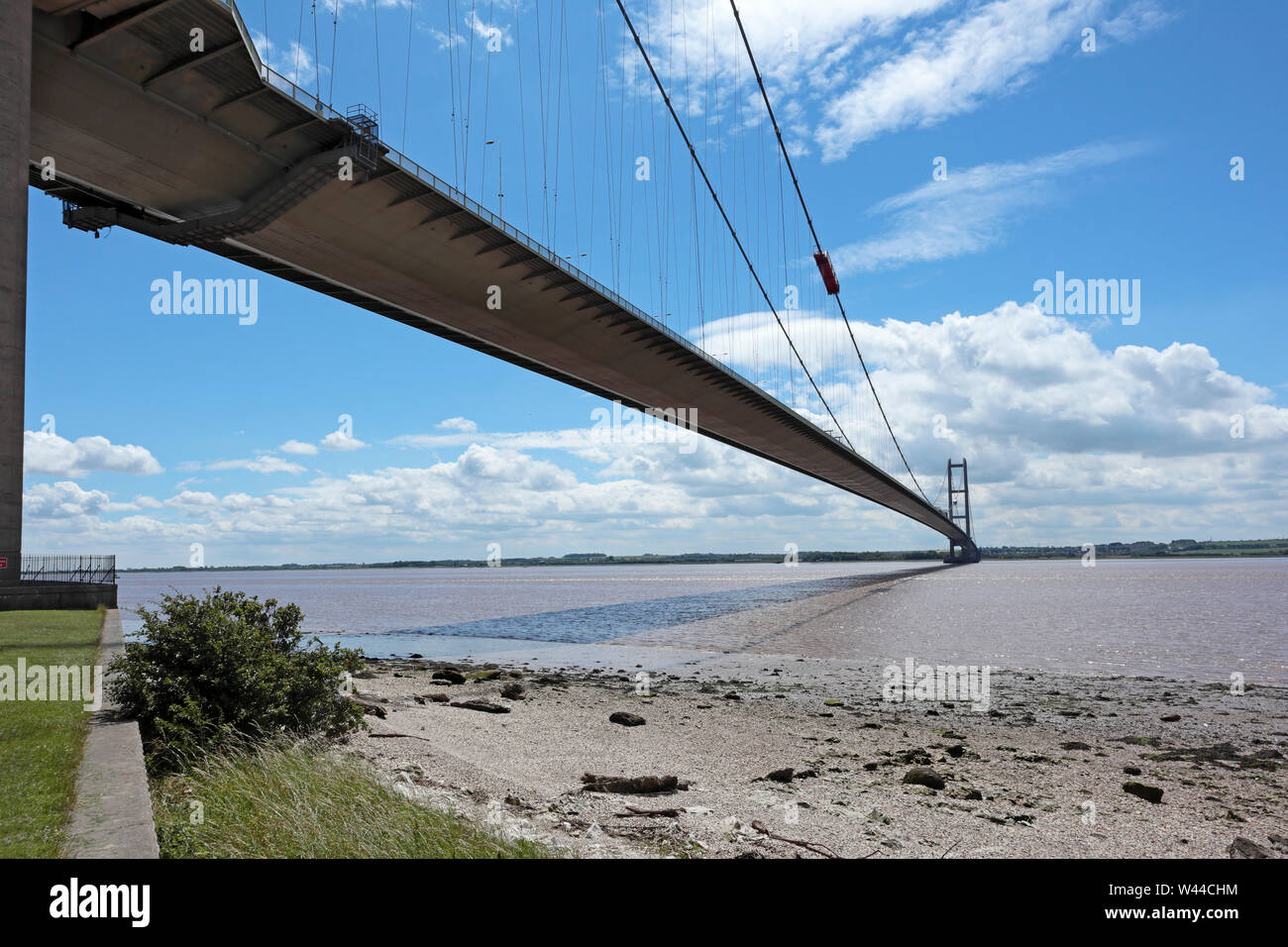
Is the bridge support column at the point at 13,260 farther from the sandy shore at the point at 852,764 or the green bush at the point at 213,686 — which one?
the green bush at the point at 213,686

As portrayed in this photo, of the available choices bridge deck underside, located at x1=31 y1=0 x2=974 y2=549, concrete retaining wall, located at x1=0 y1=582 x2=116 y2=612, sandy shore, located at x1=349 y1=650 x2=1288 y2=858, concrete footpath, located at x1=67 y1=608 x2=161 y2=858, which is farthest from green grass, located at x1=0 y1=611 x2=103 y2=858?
bridge deck underside, located at x1=31 y1=0 x2=974 y2=549

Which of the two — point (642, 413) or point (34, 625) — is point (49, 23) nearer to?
point (34, 625)

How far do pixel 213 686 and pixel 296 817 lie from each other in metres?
3.09

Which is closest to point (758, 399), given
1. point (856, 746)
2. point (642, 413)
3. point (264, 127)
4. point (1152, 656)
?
point (642, 413)

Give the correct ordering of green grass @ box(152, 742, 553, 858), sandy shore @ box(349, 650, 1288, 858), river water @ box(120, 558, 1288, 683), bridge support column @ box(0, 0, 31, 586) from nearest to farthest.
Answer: green grass @ box(152, 742, 553, 858) < sandy shore @ box(349, 650, 1288, 858) < bridge support column @ box(0, 0, 31, 586) < river water @ box(120, 558, 1288, 683)

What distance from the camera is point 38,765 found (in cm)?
634

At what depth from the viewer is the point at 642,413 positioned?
5259 centimetres

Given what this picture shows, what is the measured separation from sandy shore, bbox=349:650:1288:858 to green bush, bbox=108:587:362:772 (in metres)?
1.30

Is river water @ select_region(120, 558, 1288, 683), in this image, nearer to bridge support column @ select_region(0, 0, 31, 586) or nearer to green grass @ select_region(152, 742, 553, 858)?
bridge support column @ select_region(0, 0, 31, 586)

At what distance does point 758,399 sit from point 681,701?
32895mm

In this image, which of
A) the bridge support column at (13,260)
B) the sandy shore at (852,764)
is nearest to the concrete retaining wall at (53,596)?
the bridge support column at (13,260)

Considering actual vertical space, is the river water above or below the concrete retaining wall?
below

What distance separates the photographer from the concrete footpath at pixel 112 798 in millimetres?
4625

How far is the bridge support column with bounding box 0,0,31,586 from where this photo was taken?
17578 mm
